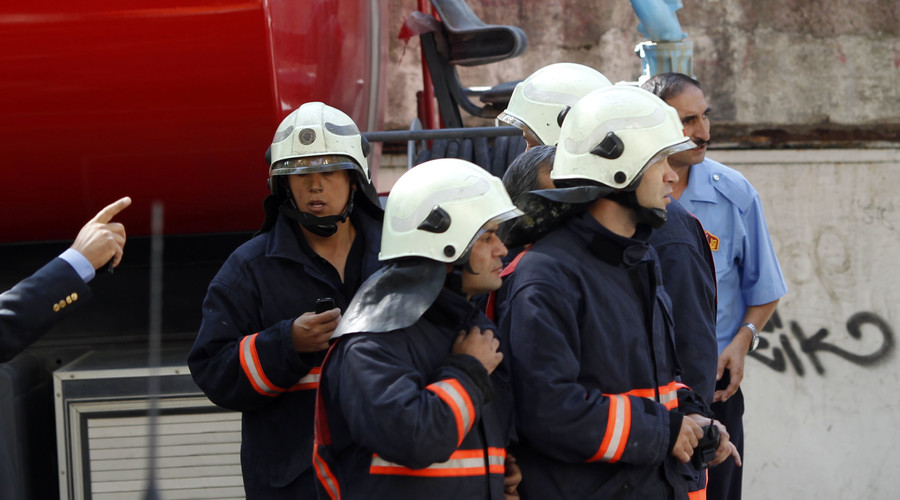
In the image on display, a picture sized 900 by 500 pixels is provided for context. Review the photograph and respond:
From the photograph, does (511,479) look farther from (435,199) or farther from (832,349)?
(832,349)

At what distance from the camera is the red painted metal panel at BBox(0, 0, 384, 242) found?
257 centimetres

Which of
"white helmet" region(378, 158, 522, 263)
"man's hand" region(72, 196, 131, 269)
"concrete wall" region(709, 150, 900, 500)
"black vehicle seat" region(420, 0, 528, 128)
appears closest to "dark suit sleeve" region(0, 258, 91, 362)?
"man's hand" region(72, 196, 131, 269)

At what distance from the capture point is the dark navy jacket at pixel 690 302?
8.08 ft

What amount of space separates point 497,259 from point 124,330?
1.54 meters

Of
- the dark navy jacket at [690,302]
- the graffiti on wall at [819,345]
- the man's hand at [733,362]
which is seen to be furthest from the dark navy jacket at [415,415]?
the graffiti on wall at [819,345]

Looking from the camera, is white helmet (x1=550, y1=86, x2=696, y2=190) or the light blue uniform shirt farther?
the light blue uniform shirt

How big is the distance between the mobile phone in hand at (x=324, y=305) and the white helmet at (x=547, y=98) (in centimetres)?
94

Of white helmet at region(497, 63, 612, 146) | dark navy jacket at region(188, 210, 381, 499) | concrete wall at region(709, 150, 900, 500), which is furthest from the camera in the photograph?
concrete wall at region(709, 150, 900, 500)

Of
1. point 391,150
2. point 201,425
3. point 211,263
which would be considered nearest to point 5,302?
point 201,425

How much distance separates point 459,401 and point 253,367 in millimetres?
633

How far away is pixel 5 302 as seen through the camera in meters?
2.21

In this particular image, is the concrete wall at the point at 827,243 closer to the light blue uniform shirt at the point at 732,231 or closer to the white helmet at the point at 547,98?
the light blue uniform shirt at the point at 732,231

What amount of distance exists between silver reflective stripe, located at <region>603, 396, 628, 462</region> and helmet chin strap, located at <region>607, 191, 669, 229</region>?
389mm

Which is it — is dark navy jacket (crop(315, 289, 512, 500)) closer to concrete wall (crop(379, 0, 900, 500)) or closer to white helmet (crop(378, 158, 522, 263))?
white helmet (crop(378, 158, 522, 263))
